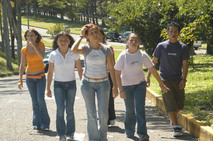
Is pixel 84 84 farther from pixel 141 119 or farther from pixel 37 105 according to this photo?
pixel 37 105

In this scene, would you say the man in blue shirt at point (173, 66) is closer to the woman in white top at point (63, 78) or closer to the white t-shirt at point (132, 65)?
the white t-shirt at point (132, 65)

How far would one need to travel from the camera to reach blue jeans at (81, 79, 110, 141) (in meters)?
6.14

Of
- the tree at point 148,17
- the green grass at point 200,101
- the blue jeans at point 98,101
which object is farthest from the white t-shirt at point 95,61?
the tree at point 148,17

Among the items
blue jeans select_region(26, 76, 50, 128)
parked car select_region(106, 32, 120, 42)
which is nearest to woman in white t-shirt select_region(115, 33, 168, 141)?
blue jeans select_region(26, 76, 50, 128)

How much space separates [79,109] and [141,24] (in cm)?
1396

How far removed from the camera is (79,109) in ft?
34.7

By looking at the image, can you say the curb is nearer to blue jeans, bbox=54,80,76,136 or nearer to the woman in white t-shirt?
the woman in white t-shirt

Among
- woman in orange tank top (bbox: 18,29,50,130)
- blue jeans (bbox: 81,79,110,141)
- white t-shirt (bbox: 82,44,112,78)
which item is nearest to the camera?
white t-shirt (bbox: 82,44,112,78)

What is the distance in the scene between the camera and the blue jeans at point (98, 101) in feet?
20.1

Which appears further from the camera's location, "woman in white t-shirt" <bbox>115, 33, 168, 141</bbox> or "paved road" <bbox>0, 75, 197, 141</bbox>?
"paved road" <bbox>0, 75, 197, 141</bbox>

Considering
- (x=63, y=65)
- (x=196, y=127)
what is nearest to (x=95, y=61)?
(x=63, y=65)

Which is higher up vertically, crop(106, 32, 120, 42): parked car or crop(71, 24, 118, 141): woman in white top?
crop(71, 24, 118, 141): woman in white top

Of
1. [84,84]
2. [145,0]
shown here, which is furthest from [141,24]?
[84,84]

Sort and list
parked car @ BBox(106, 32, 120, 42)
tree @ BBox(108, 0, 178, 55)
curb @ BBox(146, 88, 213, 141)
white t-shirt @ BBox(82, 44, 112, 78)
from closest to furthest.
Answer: white t-shirt @ BBox(82, 44, 112, 78) → curb @ BBox(146, 88, 213, 141) → tree @ BBox(108, 0, 178, 55) → parked car @ BBox(106, 32, 120, 42)
